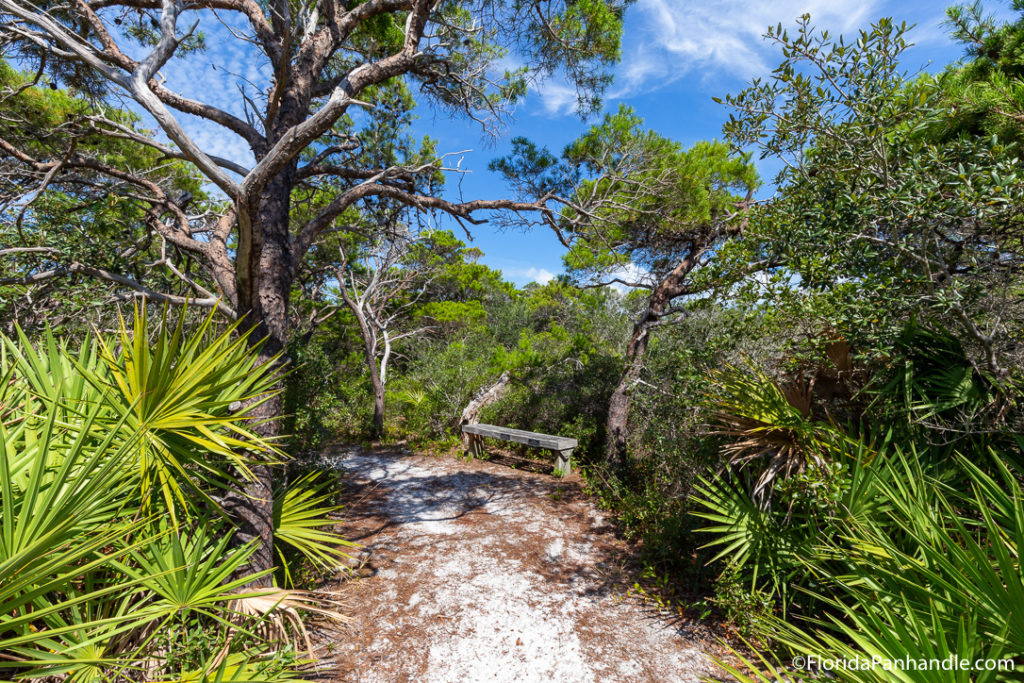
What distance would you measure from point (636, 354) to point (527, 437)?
2.60 m

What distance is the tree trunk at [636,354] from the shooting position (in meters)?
6.18

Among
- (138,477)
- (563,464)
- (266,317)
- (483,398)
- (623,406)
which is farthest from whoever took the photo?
(483,398)

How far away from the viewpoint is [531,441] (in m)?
7.38

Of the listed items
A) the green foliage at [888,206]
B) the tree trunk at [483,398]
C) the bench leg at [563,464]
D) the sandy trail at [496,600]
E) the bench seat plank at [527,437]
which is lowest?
the sandy trail at [496,600]

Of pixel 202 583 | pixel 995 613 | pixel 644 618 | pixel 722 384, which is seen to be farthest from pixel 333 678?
pixel 722 384

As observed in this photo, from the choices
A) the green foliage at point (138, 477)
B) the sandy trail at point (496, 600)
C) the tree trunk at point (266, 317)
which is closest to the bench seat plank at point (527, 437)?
the sandy trail at point (496, 600)

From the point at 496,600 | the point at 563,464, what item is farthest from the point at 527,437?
the point at 496,600

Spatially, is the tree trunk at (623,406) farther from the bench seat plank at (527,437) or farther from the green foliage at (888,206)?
the green foliage at (888,206)

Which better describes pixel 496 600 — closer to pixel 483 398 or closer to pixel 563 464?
pixel 563 464

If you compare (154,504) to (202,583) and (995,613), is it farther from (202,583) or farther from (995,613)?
(995,613)

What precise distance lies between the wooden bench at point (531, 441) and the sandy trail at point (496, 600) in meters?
0.89

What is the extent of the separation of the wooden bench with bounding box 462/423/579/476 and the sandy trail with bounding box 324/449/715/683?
0.89 m

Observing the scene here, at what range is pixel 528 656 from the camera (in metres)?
2.96

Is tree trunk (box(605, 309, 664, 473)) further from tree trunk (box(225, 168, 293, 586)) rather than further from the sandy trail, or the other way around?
tree trunk (box(225, 168, 293, 586))
